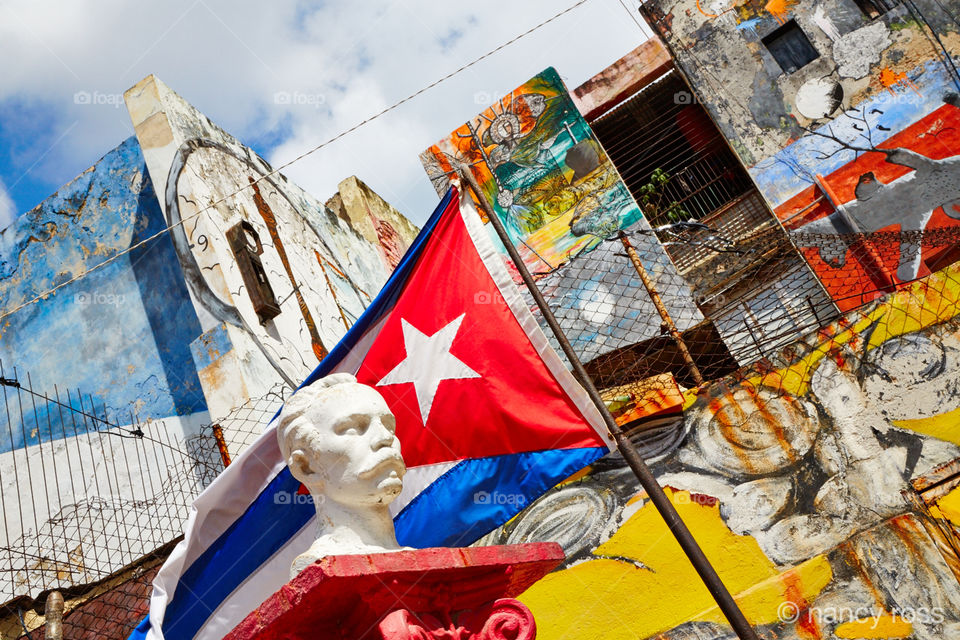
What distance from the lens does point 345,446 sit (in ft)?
12.6

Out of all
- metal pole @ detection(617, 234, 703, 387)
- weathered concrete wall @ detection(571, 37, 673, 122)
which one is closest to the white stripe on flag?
metal pole @ detection(617, 234, 703, 387)

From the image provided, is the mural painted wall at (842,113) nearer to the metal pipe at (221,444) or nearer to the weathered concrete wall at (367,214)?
the weathered concrete wall at (367,214)

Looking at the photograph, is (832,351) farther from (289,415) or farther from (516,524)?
(289,415)

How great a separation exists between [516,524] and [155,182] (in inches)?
239

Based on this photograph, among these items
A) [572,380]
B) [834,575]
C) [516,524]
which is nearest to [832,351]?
[834,575]

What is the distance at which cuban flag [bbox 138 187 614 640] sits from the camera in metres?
4.75

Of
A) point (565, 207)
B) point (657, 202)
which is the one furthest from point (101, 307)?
point (657, 202)

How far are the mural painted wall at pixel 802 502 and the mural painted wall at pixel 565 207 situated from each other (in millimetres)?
4718

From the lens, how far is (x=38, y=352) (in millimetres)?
11055

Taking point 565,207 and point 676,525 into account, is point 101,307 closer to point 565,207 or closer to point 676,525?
point 565,207

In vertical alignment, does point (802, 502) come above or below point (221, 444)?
below

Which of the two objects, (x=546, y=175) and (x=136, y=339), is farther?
(x=546, y=175)

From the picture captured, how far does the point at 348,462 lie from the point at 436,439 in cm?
124

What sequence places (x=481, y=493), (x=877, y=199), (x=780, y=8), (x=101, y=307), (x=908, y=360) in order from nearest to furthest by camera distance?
(x=481, y=493) < (x=908, y=360) < (x=101, y=307) < (x=877, y=199) < (x=780, y=8)
